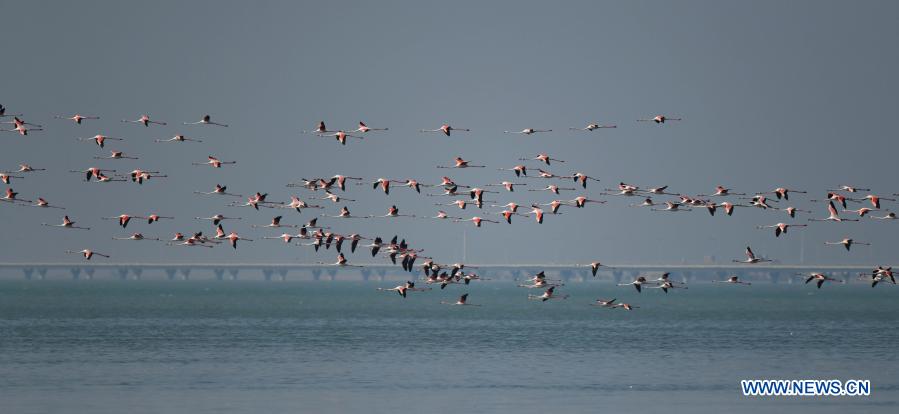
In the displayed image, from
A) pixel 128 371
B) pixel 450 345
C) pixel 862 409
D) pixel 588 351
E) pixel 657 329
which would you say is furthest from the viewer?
pixel 657 329

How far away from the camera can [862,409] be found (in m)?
78.2

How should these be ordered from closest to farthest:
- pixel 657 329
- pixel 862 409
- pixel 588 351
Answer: pixel 862 409 < pixel 588 351 < pixel 657 329

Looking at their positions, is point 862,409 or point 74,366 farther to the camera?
point 74,366

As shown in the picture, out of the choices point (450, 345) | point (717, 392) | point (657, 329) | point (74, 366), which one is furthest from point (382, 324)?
point (717, 392)

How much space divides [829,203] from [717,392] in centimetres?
1267

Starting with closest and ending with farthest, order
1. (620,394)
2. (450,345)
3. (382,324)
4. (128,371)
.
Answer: (620,394) → (128,371) → (450,345) → (382,324)

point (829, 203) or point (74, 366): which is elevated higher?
point (829, 203)

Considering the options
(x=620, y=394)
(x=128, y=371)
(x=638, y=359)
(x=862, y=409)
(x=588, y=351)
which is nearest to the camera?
(x=862, y=409)

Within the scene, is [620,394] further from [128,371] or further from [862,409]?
[128,371]

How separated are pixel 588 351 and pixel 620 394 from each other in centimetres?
3755

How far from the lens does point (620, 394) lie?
279 ft

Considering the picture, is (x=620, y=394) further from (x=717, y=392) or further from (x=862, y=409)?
(x=862, y=409)

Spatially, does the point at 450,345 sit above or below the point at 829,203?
below

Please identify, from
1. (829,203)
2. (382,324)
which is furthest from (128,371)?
(382,324)
